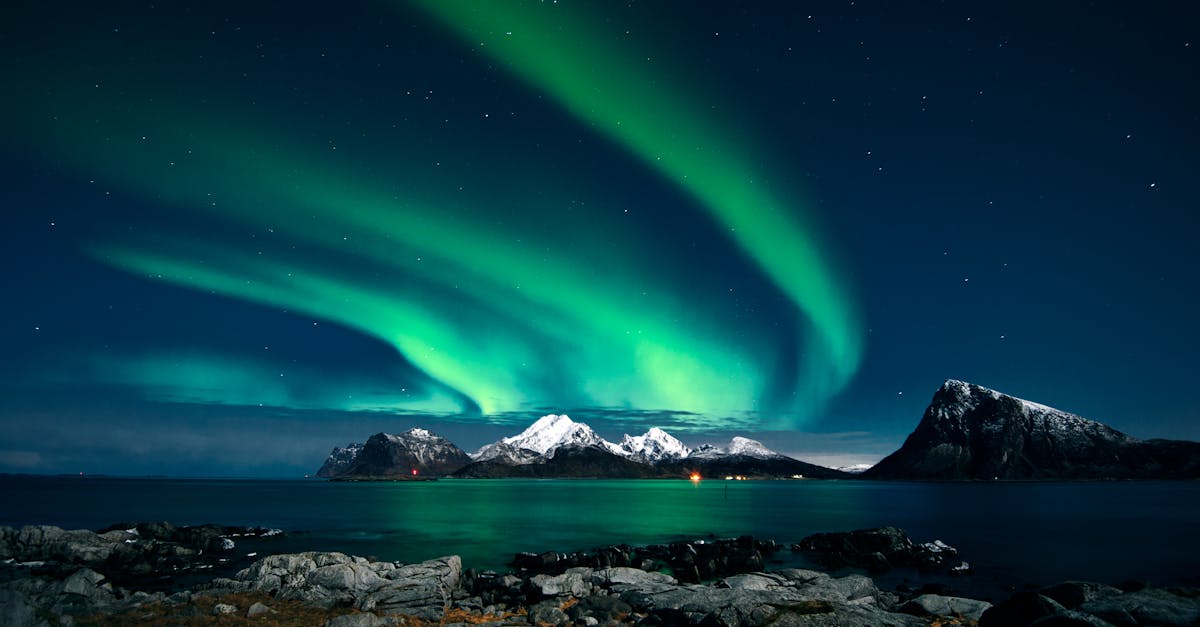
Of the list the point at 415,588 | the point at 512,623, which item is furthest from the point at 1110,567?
the point at 415,588

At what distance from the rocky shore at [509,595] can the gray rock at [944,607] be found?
0.28 feet

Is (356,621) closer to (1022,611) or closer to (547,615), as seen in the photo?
(547,615)

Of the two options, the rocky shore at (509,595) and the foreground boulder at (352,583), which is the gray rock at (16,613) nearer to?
the rocky shore at (509,595)

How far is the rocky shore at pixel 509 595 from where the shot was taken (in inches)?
874

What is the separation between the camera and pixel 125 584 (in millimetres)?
38500

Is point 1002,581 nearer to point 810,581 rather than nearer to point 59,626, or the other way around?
point 810,581

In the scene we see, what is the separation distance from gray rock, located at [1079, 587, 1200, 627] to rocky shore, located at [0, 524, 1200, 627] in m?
0.07

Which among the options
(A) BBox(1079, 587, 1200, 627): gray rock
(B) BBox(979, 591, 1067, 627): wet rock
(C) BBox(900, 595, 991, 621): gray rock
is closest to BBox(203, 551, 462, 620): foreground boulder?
(C) BBox(900, 595, 991, 621): gray rock

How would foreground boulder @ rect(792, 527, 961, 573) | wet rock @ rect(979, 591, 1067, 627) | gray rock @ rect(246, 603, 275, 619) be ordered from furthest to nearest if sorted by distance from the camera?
1. foreground boulder @ rect(792, 527, 961, 573)
2. gray rock @ rect(246, 603, 275, 619)
3. wet rock @ rect(979, 591, 1067, 627)

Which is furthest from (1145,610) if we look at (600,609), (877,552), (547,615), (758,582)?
(877,552)

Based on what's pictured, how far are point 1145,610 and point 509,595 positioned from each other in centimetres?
3023

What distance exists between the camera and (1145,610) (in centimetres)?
2255

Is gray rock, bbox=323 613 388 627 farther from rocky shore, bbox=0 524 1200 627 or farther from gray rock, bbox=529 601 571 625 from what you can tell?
gray rock, bbox=529 601 571 625

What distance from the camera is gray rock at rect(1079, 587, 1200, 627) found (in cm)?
2175
